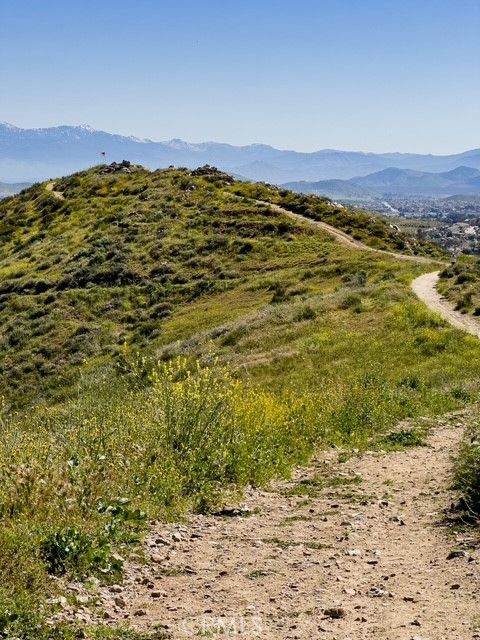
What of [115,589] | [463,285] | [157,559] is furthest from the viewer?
[463,285]

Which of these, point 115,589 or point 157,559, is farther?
point 157,559

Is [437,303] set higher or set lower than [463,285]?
lower

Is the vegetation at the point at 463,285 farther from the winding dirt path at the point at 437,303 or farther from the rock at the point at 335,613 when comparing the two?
the rock at the point at 335,613

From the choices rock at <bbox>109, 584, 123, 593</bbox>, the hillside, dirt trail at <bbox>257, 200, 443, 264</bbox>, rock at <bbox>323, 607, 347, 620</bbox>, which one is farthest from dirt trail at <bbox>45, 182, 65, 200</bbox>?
rock at <bbox>323, 607, 347, 620</bbox>

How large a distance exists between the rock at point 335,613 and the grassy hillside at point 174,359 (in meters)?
1.96

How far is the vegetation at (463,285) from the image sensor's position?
27.9m

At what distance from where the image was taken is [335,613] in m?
6.43

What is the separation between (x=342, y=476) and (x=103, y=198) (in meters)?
60.3

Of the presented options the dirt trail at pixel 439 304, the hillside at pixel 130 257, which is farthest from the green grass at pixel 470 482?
the hillside at pixel 130 257

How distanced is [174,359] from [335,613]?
22061 mm

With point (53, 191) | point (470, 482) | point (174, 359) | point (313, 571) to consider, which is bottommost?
point (174, 359)

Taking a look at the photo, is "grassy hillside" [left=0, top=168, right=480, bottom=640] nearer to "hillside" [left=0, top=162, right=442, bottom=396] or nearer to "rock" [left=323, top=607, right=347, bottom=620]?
"hillside" [left=0, top=162, right=442, bottom=396]

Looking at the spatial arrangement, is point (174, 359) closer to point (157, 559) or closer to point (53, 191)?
point (157, 559)

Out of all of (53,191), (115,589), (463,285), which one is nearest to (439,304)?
(463,285)
